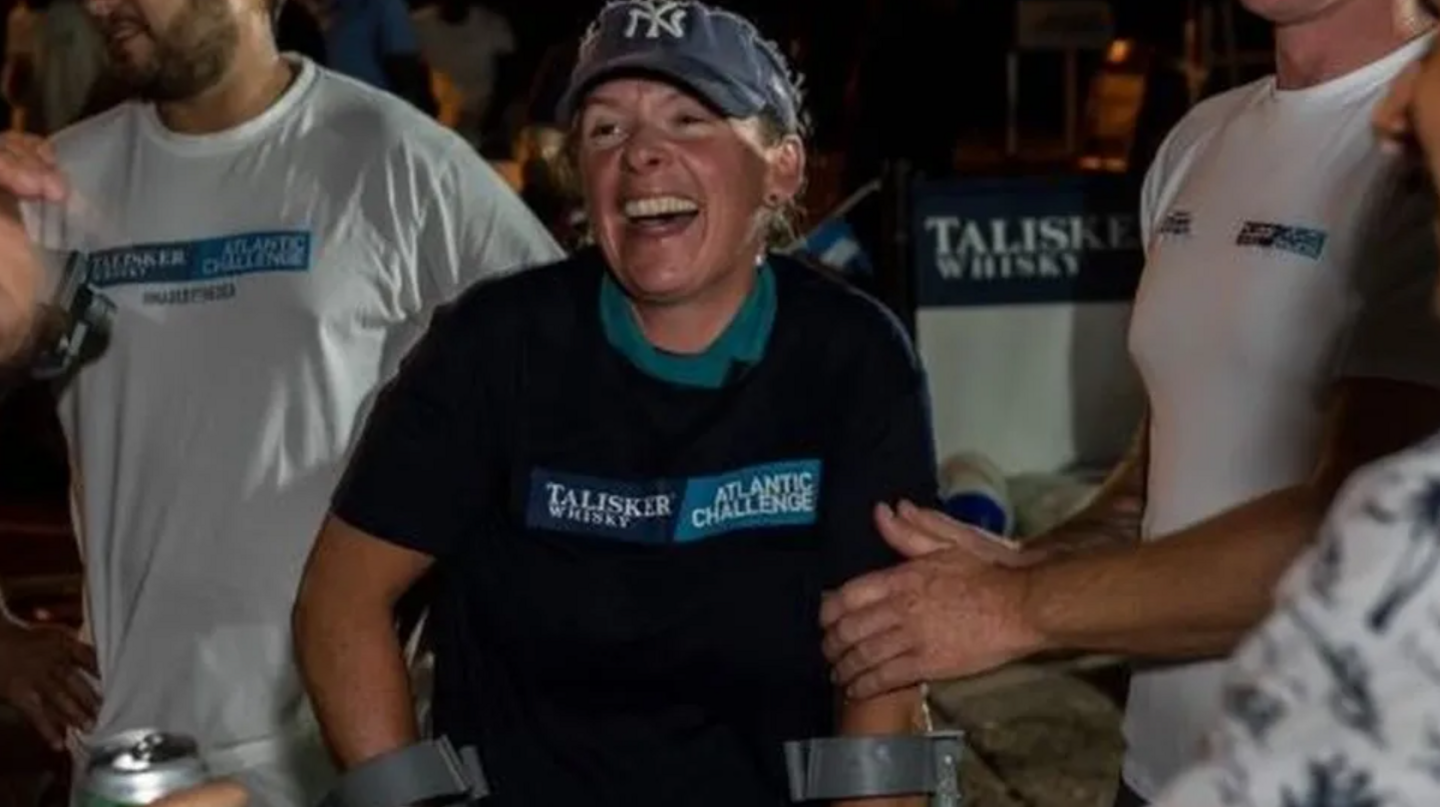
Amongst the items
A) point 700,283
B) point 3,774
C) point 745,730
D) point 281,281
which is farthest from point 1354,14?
point 3,774

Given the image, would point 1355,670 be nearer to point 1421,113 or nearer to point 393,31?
point 1421,113

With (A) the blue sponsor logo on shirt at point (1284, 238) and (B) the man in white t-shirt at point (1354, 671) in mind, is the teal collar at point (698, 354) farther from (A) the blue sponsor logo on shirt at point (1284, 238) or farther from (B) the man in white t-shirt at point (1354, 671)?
(B) the man in white t-shirt at point (1354, 671)

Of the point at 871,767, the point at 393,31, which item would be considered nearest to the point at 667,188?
the point at 871,767

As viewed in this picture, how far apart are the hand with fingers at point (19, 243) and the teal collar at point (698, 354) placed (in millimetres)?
608

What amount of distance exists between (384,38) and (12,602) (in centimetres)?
244

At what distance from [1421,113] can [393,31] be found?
301 inches

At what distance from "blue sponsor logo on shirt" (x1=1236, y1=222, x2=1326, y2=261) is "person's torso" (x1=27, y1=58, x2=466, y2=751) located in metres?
1.19

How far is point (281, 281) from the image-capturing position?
12.8 feet

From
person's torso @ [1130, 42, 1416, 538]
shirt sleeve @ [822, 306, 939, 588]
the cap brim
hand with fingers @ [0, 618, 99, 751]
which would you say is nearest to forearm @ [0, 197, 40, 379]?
the cap brim

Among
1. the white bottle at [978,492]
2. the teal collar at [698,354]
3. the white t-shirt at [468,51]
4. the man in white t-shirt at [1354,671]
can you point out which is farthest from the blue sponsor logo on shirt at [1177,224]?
the white t-shirt at [468,51]

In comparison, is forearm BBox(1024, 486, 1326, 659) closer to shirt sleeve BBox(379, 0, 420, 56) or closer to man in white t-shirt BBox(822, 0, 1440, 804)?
man in white t-shirt BBox(822, 0, 1440, 804)

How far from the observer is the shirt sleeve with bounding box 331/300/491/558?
9.98 feet

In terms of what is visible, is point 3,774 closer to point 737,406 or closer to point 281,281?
point 281,281

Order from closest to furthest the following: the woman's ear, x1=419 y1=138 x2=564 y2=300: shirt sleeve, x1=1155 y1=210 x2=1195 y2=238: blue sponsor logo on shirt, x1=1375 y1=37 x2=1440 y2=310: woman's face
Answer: x1=1375 y1=37 x2=1440 y2=310: woman's face, the woman's ear, x1=1155 y1=210 x2=1195 y2=238: blue sponsor logo on shirt, x1=419 y1=138 x2=564 y2=300: shirt sleeve
